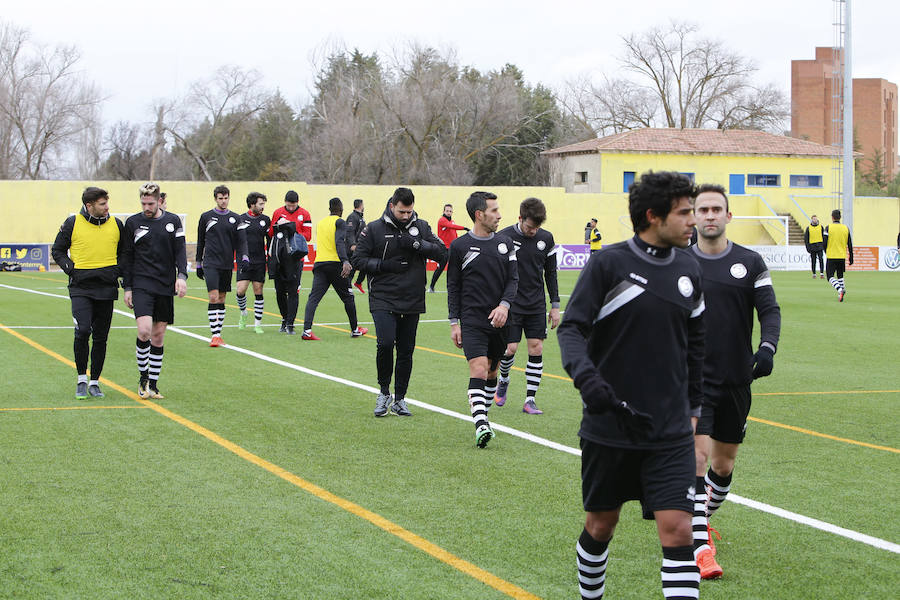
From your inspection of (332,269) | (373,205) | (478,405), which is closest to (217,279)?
(332,269)

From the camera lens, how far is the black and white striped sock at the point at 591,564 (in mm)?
4461

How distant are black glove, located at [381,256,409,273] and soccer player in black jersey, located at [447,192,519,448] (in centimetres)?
81

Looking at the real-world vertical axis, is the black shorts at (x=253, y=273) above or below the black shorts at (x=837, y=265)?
above

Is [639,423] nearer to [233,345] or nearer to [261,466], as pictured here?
[261,466]

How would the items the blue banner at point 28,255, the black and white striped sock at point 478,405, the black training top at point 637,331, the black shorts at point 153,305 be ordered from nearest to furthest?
1. the black training top at point 637,331
2. the black and white striped sock at point 478,405
3. the black shorts at point 153,305
4. the blue banner at point 28,255

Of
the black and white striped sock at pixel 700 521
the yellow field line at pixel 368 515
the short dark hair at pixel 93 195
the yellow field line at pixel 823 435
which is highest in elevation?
the short dark hair at pixel 93 195

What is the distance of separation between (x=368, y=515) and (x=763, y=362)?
2.48 meters

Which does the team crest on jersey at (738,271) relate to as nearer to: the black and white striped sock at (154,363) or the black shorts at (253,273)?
the black and white striped sock at (154,363)

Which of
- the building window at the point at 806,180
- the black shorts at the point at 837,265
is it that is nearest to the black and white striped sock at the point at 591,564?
the black shorts at the point at 837,265

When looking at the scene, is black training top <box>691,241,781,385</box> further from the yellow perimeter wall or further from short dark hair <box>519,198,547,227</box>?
the yellow perimeter wall

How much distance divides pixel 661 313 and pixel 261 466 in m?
4.36

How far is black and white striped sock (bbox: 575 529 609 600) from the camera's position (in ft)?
14.6

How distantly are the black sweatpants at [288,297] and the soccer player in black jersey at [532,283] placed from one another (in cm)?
770

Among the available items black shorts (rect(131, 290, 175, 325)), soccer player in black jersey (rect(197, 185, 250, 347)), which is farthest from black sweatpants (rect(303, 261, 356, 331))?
black shorts (rect(131, 290, 175, 325))
